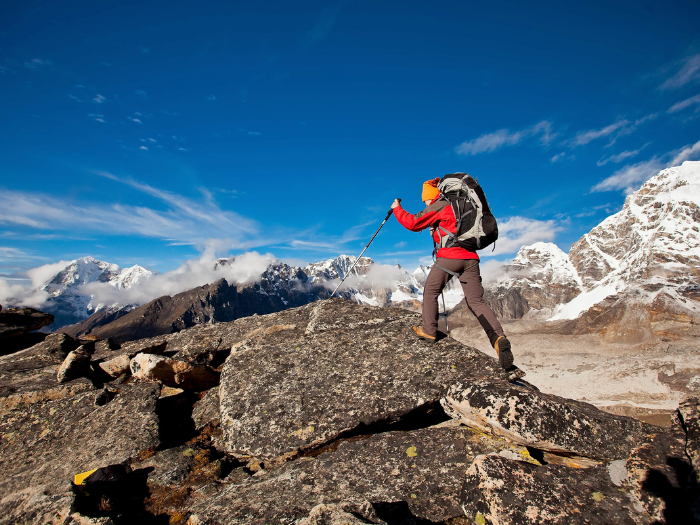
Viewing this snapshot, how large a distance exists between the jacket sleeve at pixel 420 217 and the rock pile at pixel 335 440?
3348 millimetres

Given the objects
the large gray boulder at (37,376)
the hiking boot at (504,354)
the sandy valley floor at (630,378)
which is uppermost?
the hiking boot at (504,354)

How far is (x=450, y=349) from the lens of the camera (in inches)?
357

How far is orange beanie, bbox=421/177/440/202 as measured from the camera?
10062 mm

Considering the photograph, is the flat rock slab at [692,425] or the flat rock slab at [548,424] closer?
the flat rock slab at [692,425]

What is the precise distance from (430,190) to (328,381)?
6.41m

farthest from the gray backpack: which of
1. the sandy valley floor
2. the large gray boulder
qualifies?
the sandy valley floor

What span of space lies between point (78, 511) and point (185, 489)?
1.64m

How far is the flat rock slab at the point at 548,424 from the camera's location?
19.2 ft

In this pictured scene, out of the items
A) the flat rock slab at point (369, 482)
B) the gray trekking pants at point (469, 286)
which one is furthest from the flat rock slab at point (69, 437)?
the gray trekking pants at point (469, 286)

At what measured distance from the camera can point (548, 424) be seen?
235 inches

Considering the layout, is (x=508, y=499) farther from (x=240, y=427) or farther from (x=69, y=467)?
(x=69, y=467)

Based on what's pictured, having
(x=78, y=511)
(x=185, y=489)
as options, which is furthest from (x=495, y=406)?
(x=78, y=511)

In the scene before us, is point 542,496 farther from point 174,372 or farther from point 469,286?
point 174,372

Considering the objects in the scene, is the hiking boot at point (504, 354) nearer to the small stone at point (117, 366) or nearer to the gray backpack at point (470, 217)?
the gray backpack at point (470, 217)
